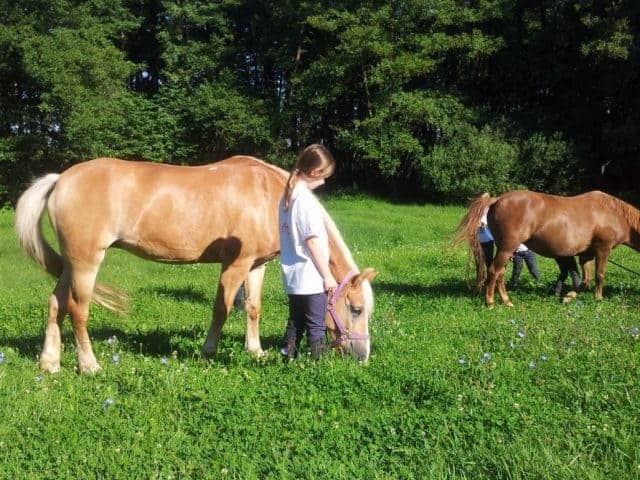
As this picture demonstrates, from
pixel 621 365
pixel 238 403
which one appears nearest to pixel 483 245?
pixel 621 365

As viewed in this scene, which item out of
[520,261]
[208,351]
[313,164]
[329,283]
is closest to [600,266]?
[520,261]

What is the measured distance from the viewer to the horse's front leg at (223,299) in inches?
232

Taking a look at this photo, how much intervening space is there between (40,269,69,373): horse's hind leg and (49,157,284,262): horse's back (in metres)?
0.65

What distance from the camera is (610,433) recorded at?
3789 mm

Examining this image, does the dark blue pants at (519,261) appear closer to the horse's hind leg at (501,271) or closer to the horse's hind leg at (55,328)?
the horse's hind leg at (501,271)

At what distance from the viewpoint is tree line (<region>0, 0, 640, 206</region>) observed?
1172 inches

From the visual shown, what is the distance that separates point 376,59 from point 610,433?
30778 mm

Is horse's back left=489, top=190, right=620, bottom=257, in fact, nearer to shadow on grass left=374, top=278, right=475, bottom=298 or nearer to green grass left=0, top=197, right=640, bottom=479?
shadow on grass left=374, top=278, right=475, bottom=298

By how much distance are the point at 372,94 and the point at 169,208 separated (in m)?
29.1

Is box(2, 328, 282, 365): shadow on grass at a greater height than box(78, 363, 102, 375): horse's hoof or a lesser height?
lesser

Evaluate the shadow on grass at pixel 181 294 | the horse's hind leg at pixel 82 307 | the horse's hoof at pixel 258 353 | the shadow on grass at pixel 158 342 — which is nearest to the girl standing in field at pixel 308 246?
the horse's hoof at pixel 258 353

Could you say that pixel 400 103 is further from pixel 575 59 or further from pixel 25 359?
pixel 25 359

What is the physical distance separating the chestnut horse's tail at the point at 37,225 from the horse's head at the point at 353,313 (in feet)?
9.20

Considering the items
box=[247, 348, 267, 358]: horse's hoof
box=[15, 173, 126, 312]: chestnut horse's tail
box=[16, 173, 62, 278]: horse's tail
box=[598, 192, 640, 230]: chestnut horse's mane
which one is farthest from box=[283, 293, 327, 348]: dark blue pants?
box=[598, 192, 640, 230]: chestnut horse's mane
